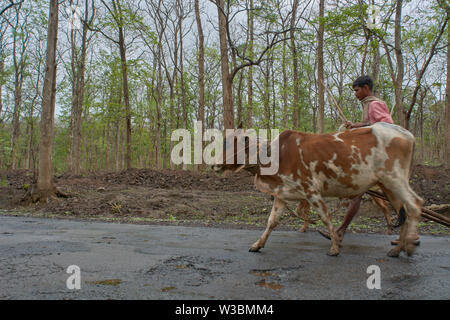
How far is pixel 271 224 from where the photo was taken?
16.6 ft

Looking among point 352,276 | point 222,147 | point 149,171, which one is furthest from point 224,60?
point 352,276

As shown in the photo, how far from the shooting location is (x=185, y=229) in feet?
24.1

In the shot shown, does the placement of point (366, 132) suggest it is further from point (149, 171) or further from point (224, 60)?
point (149, 171)

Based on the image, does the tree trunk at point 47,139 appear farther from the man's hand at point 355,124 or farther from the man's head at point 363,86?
the man's head at point 363,86

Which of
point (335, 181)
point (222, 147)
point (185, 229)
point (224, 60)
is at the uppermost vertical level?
point (224, 60)

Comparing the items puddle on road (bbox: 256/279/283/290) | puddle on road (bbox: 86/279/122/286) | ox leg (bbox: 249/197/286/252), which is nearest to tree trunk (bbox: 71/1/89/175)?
ox leg (bbox: 249/197/286/252)

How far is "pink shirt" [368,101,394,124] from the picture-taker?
496 centimetres

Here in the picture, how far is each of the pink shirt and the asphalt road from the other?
203cm

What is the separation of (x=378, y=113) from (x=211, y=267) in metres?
3.42

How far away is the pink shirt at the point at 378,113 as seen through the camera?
16.3 ft

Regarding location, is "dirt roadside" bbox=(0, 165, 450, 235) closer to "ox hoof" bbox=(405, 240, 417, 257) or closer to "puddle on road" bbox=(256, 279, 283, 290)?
"ox hoof" bbox=(405, 240, 417, 257)

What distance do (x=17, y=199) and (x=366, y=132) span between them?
495 inches

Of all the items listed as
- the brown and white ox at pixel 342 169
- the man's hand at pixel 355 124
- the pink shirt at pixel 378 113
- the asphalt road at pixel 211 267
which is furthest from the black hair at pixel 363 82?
the asphalt road at pixel 211 267

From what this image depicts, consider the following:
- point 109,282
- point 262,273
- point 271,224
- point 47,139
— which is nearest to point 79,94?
point 47,139
